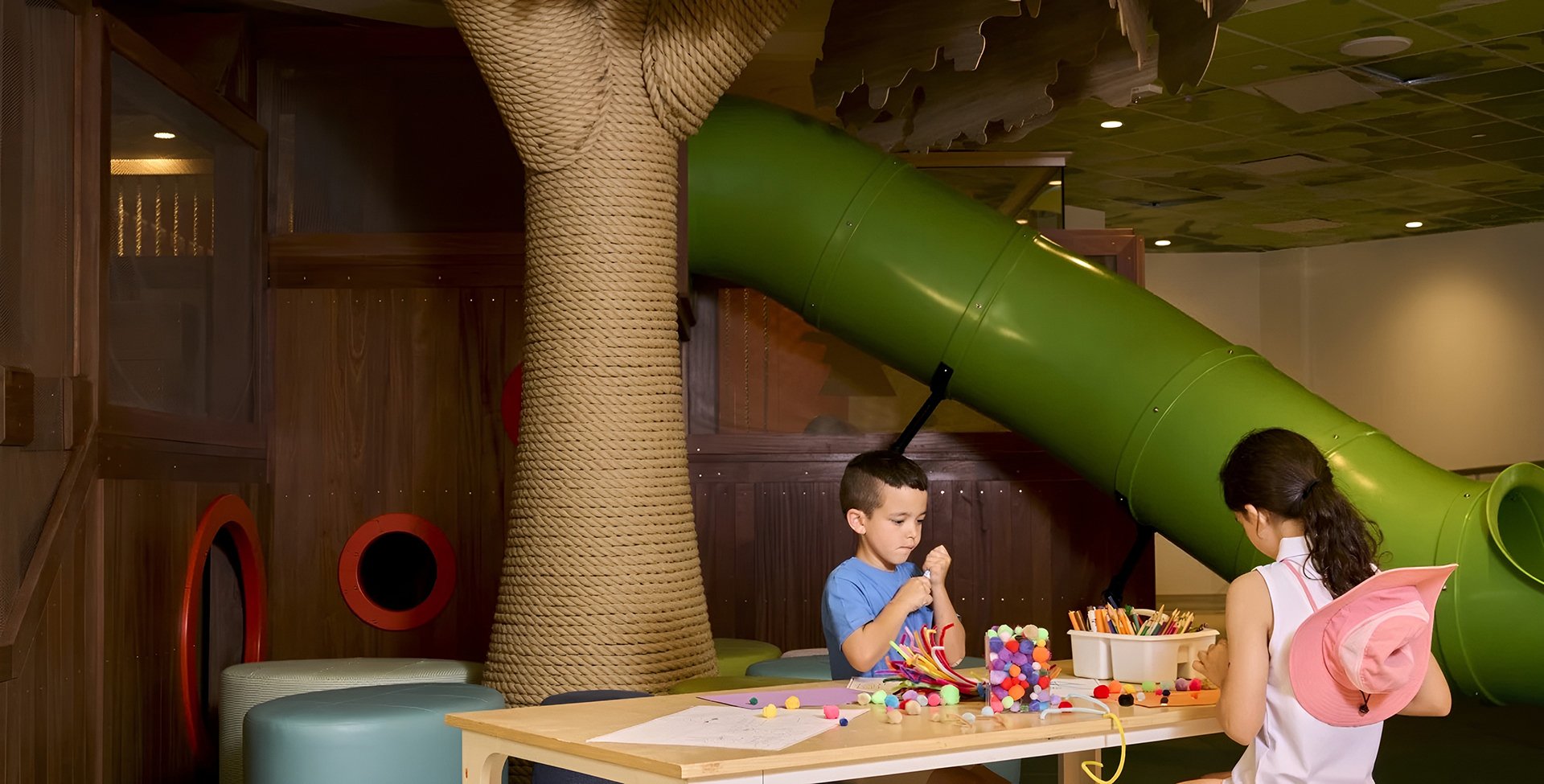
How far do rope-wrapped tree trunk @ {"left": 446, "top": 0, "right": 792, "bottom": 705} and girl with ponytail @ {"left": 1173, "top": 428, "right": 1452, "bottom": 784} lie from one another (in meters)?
1.44

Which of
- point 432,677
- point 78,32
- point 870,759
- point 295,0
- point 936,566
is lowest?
point 432,677

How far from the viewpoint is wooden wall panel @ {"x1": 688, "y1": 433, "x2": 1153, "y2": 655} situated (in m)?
4.38

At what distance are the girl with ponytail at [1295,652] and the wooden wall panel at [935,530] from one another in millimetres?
2525

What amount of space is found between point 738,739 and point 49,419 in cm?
195

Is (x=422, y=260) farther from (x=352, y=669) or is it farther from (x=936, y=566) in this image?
(x=936, y=566)

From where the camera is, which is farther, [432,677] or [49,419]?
[432,677]

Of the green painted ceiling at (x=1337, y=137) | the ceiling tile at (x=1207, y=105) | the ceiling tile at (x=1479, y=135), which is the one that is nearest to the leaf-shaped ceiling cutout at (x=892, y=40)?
the green painted ceiling at (x=1337, y=137)

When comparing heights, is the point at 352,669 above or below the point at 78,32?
below

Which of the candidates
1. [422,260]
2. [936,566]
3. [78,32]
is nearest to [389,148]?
[422,260]

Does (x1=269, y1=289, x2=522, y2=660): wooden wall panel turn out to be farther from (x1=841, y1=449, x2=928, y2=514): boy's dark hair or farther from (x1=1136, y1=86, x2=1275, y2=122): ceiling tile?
(x1=1136, y1=86, x2=1275, y2=122): ceiling tile

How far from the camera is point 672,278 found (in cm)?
316

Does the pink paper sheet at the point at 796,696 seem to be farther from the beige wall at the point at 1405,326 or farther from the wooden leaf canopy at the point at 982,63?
the beige wall at the point at 1405,326

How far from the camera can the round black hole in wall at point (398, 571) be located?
4.25m

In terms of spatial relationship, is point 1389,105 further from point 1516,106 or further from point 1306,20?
point 1306,20
